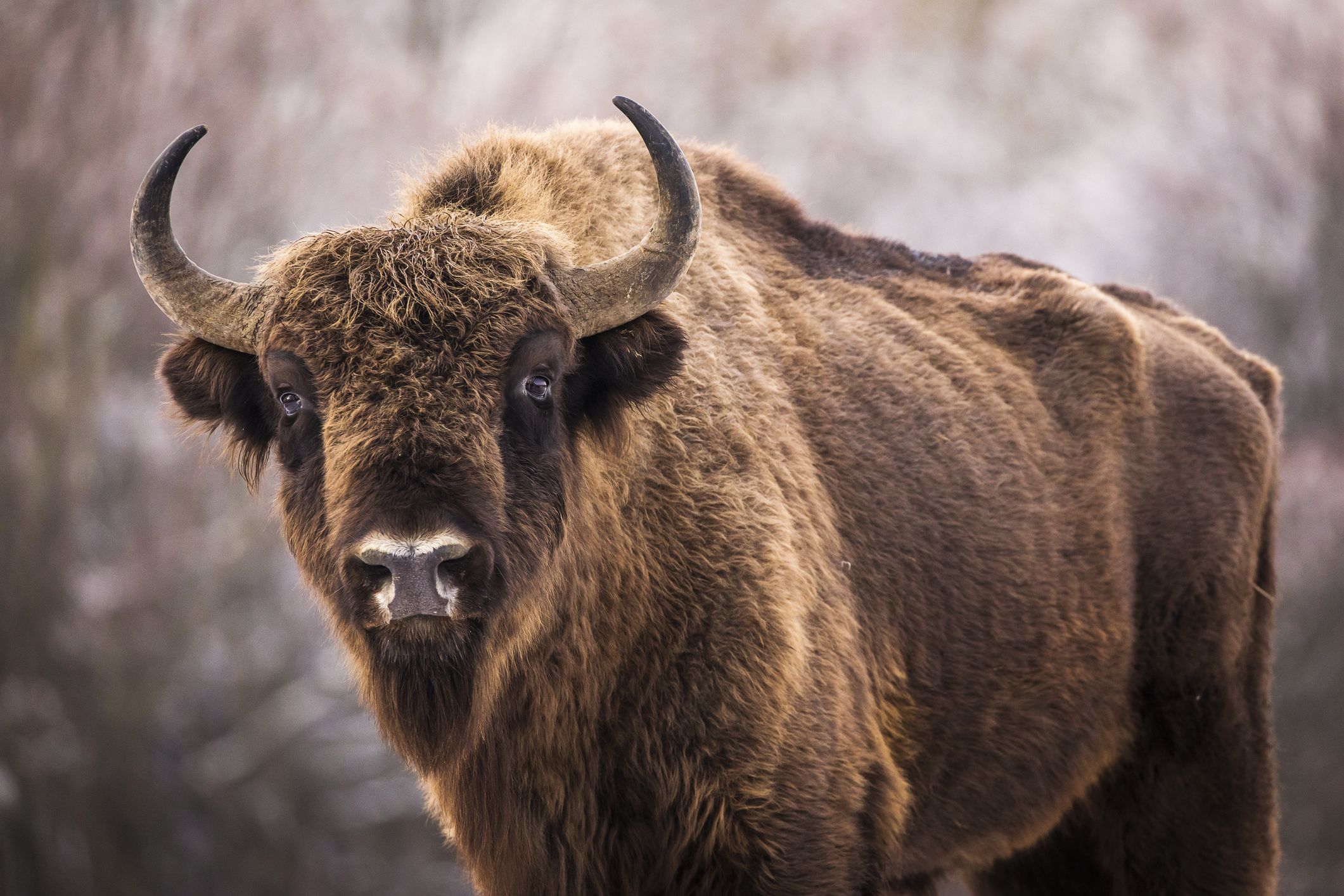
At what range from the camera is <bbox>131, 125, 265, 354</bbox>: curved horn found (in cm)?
370

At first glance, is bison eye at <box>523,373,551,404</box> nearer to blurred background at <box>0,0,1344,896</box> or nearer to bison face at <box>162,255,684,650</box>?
bison face at <box>162,255,684,650</box>

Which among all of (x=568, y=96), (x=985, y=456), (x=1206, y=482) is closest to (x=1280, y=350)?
(x=568, y=96)

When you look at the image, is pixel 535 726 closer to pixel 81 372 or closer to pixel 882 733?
pixel 882 733

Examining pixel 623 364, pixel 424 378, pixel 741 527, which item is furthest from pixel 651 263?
pixel 741 527

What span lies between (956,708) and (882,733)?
48 cm

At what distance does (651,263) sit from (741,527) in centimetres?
93

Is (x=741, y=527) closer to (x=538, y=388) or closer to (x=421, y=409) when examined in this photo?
(x=538, y=388)

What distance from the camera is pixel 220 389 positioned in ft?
12.7

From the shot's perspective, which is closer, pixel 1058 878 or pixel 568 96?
pixel 1058 878

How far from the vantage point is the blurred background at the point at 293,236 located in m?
12.4

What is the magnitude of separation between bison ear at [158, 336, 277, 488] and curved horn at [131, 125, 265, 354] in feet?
0.29

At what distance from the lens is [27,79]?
12328mm

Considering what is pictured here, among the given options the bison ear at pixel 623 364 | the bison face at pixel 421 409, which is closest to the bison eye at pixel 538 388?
the bison face at pixel 421 409

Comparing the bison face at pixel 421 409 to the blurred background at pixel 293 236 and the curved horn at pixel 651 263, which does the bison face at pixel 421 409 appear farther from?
the blurred background at pixel 293 236
